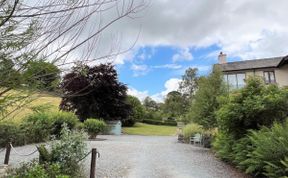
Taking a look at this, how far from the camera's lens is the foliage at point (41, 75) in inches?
109

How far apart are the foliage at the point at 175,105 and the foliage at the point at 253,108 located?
36.6m

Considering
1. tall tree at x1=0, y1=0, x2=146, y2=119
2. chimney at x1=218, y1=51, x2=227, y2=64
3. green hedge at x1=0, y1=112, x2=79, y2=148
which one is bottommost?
green hedge at x1=0, y1=112, x2=79, y2=148

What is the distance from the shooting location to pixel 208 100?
15.1 metres

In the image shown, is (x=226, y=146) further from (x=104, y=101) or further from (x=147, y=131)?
(x=147, y=131)

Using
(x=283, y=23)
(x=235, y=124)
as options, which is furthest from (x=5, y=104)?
(x=283, y=23)

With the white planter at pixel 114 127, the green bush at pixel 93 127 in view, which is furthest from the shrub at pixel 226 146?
the white planter at pixel 114 127

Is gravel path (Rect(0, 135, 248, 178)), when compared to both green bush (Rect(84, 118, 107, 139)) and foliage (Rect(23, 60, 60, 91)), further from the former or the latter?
green bush (Rect(84, 118, 107, 139))

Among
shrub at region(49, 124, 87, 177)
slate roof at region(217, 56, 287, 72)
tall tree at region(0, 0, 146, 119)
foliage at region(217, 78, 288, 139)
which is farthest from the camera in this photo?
slate roof at region(217, 56, 287, 72)

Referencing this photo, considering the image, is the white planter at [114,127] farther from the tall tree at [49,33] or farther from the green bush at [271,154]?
the tall tree at [49,33]

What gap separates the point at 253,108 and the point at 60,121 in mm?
11897

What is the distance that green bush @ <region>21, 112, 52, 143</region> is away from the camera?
599 inches

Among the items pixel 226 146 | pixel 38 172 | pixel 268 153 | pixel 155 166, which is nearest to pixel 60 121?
pixel 155 166

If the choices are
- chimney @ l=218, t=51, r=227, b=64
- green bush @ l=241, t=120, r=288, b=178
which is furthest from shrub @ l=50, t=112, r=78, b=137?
chimney @ l=218, t=51, r=227, b=64

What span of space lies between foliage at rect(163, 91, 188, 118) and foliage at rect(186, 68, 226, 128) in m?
31.2
